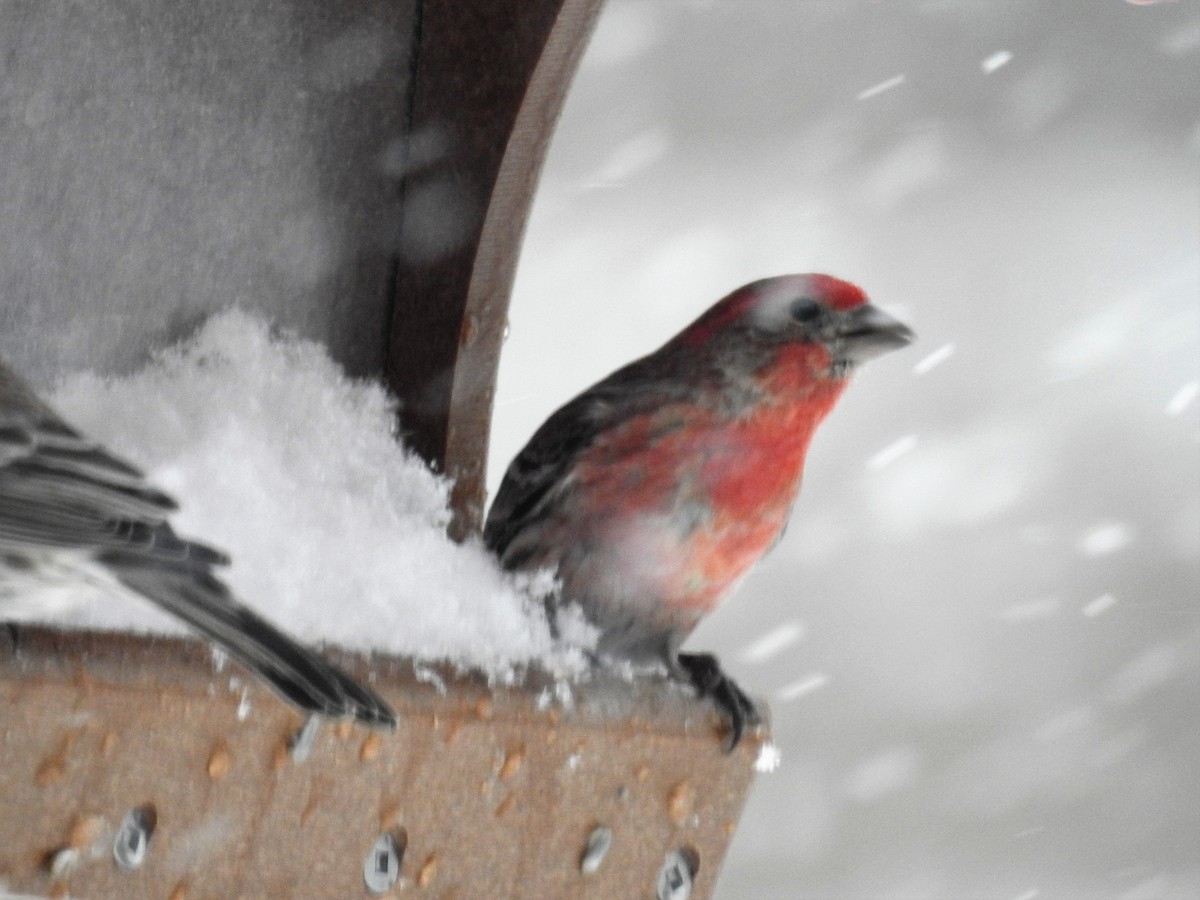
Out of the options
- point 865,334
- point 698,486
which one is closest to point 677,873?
point 698,486

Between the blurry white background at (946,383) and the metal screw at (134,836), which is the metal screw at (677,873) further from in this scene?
the blurry white background at (946,383)

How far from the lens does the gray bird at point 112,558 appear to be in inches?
58.4

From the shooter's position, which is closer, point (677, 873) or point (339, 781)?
point (339, 781)

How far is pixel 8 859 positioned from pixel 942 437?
12.6ft

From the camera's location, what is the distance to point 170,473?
202 cm

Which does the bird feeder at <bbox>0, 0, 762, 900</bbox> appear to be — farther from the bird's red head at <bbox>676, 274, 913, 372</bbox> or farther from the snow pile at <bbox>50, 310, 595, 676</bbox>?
the bird's red head at <bbox>676, 274, 913, 372</bbox>

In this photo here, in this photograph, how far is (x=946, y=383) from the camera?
4836 millimetres

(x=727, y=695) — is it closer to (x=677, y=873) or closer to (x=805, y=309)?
(x=677, y=873)

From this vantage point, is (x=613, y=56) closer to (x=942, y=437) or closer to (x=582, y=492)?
(x=942, y=437)

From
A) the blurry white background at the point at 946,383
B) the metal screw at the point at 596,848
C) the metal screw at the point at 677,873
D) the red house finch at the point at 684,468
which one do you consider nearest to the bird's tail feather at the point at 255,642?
the metal screw at the point at 596,848

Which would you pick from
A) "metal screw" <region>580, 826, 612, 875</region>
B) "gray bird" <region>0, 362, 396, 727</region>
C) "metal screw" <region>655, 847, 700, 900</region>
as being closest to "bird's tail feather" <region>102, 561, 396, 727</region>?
"gray bird" <region>0, 362, 396, 727</region>

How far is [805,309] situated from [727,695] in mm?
761

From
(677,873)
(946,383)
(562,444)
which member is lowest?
(677,873)

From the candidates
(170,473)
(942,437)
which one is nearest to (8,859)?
(170,473)
